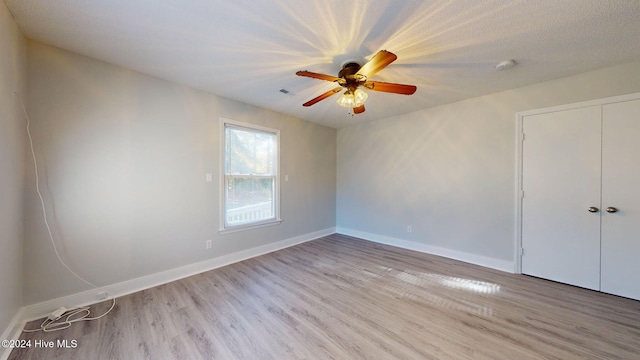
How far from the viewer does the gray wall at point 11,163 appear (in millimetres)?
1542

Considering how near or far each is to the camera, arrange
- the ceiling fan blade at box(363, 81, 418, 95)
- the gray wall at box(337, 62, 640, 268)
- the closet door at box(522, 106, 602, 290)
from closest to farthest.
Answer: the ceiling fan blade at box(363, 81, 418, 95), the closet door at box(522, 106, 602, 290), the gray wall at box(337, 62, 640, 268)

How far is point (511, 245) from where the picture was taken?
9.85 ft

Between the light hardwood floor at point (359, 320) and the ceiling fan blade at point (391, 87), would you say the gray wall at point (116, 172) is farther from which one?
the ceiling fan blade at point (391, 87)

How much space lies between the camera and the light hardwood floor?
5.35 feet

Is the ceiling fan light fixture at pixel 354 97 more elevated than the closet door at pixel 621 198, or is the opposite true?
the ceiling fan light fixture at pixel 354 97

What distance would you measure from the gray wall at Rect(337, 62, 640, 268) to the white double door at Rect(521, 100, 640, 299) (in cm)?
20

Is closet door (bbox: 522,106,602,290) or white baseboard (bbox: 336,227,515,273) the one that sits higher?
closet door (bbox: 522,106,602,290)

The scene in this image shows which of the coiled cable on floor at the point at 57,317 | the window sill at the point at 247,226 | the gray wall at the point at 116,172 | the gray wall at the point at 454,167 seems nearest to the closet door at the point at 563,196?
the gray wall at the point at 454,167

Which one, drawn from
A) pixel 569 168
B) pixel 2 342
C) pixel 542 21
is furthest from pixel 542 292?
pixel 2 342

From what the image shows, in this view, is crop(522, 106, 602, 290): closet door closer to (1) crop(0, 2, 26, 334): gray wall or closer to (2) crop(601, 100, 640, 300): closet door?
(2) crop(601, 100, 640, 300): closet door

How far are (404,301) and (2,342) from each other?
3.28 metres

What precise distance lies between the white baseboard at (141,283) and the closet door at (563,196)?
12.5 ft

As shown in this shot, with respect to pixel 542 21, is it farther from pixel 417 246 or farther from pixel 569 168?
pixel 417 246

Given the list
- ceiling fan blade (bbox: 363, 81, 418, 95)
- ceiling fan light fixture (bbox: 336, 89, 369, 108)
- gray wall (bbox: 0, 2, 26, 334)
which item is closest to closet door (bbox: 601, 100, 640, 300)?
ceiling fan blade (bbox: 363, 81, 418, 95)
